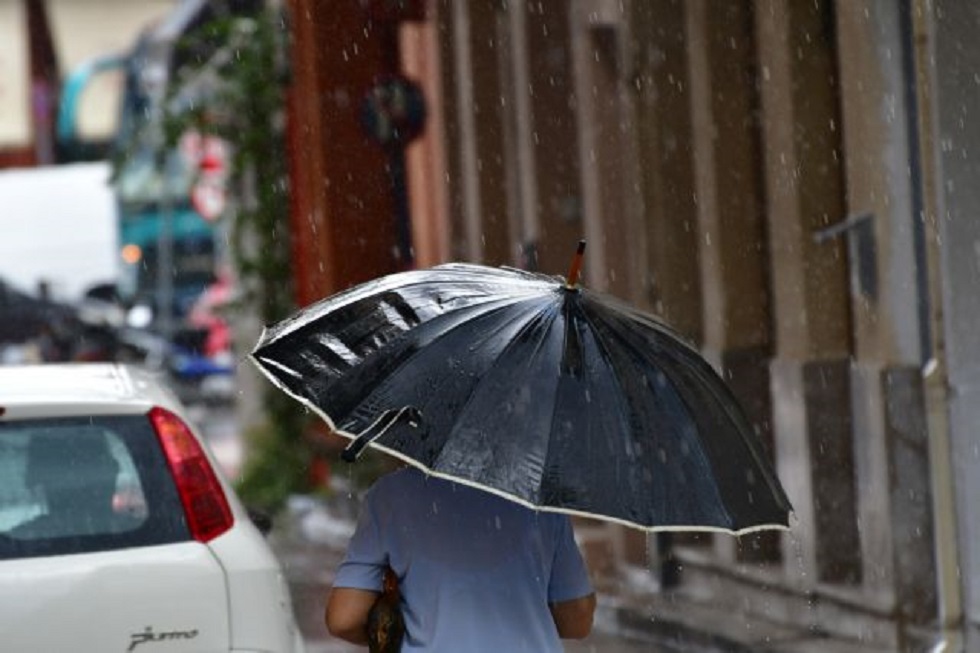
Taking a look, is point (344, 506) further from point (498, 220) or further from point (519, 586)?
point (519, 586)

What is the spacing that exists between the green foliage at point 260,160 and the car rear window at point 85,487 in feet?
46.4

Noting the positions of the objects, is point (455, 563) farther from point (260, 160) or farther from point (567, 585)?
point (260, 160)

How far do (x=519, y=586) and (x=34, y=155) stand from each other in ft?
210

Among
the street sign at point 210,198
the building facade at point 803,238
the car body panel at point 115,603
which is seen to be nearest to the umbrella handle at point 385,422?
the car body panel at point 115,603

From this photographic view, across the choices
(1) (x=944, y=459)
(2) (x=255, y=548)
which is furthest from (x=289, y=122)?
(2) (x=255, y=548)

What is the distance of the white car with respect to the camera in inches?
252

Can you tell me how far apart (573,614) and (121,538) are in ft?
7.12

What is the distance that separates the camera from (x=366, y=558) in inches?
181

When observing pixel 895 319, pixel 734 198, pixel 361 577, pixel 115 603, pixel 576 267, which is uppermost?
pixel 734 198

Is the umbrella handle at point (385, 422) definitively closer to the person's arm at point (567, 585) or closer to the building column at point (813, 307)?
the person's arm at point (567, 585)

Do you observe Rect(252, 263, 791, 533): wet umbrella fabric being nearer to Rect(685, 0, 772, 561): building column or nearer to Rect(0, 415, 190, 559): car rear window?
Rect(0, 415, 190, 559): car rear window

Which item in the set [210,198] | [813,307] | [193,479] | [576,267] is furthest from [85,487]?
[210,198]

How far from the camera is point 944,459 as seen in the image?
32.3ft

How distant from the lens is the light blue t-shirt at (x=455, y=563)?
4.52 meters
